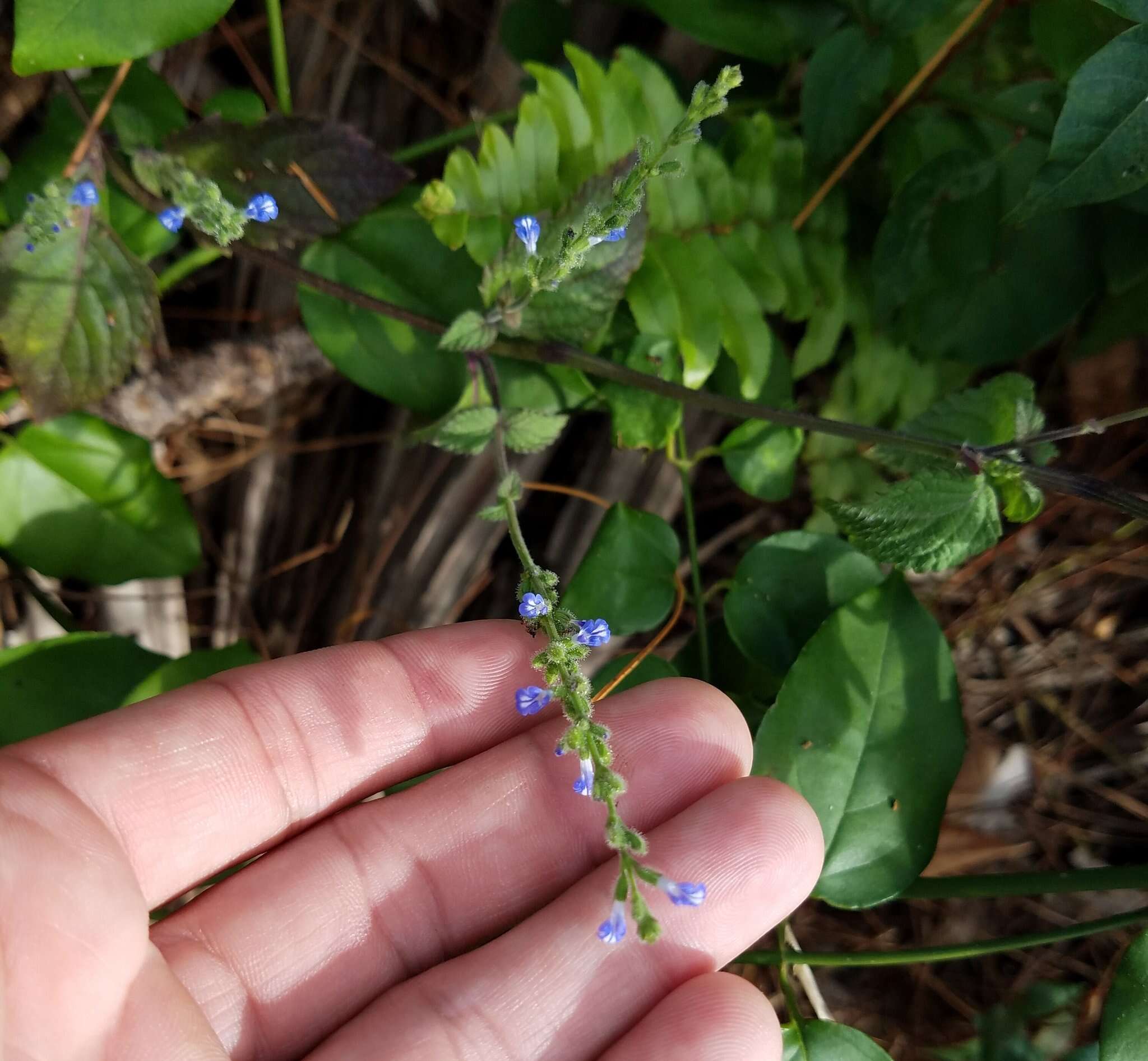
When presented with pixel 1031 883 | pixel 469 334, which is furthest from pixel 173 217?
pixel 1031 883

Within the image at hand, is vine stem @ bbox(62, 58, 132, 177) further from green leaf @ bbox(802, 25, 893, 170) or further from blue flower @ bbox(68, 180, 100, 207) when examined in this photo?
green leaf @ bbox(802, 25, 893, 170)

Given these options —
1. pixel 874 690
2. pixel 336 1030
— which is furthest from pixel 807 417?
pixel 336 1030

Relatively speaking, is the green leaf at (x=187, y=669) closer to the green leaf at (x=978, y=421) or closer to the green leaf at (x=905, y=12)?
the green leaf at (x=978, y=421)

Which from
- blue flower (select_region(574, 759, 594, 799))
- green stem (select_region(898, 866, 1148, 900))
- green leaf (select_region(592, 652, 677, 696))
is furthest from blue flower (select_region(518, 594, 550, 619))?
green stem (select_region(898, 866, 1148, 900))

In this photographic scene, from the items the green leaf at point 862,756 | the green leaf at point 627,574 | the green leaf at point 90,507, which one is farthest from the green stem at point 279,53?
the green leaf at point 862,756

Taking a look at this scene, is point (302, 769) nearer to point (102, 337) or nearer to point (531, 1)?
point (102, 337)

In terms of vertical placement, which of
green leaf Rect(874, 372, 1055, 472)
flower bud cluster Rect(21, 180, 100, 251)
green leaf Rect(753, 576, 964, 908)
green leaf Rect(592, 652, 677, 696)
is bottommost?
green leaf Rect(753, 576, 964, 908)
